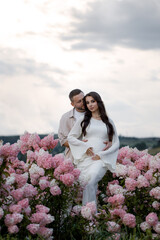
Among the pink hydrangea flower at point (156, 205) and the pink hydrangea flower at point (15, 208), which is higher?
the pink hydrangea flower at point (15, 208)

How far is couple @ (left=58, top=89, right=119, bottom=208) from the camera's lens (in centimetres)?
612

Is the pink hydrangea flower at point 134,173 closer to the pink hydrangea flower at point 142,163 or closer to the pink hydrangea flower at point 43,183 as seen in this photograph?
the pink hydrangea flower at point 142,163

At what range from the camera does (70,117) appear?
7125 mm

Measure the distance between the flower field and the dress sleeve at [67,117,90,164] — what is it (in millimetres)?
730

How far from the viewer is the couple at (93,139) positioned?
20.1 feet

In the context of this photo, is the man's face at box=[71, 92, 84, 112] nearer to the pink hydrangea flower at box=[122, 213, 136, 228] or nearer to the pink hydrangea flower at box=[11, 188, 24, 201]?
the pink hydrangea flower at box=[122, 213, 136, 228]

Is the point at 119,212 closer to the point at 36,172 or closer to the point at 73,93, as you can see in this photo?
the point at 36,172

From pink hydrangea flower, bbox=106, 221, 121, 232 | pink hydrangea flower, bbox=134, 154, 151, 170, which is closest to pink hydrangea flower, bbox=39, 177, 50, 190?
pink hydrangea flower, bbox=106, 221, 121, 232

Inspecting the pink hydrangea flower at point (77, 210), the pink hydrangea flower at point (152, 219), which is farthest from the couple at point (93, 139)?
the pink hydrangea flower at point (152, 219)

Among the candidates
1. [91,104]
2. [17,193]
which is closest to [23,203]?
[17,193]

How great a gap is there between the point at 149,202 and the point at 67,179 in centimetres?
156

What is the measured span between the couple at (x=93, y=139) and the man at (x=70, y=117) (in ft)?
0.06

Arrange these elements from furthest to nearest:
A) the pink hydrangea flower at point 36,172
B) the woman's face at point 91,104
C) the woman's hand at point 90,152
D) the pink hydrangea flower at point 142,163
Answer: the woman's face at point 91,104 → the woman's hand at point 90,152 → the pink hydrangea flower at point 142,163 → the pink hydrangea flower at point 36,172

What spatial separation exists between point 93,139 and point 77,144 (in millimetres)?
312
